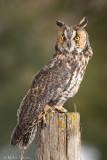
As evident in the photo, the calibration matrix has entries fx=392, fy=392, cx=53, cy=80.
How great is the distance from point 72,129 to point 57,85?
0.59 m

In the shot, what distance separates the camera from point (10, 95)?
30.5 feet

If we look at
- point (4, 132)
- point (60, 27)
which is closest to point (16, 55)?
point (4, 132)

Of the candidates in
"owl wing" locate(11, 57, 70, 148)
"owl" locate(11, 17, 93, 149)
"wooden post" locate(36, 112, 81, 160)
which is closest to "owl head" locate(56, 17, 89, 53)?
"owl" locate(11, 17, 93, 149)

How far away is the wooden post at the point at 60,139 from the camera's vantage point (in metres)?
3.10

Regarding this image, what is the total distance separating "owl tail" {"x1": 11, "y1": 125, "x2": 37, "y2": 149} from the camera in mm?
3381

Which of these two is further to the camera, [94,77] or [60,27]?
[94,77]

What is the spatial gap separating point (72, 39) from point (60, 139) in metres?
1.00

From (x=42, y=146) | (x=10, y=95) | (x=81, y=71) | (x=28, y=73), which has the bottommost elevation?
(x=42, y=146)

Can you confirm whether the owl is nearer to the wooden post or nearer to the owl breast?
the owl breast

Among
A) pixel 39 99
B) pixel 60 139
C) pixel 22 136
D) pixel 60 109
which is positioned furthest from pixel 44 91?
pixel 60 139

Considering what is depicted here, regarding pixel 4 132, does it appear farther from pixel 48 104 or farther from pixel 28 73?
pixel 48 104

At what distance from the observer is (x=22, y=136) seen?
339 centimetres

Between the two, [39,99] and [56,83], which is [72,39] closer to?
[56,83]

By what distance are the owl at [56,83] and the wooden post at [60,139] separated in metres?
0.24
